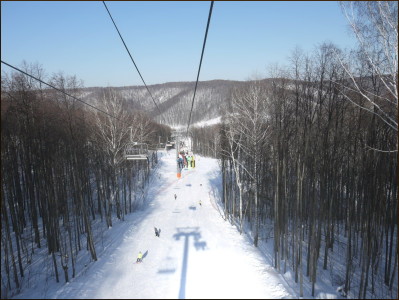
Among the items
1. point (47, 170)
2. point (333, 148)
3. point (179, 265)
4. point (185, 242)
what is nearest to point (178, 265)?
point (179, 265)

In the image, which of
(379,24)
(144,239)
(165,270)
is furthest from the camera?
(144,239)

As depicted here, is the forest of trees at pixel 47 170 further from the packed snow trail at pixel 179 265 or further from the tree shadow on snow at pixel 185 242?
the tree shadow on snow at pixel 185 242

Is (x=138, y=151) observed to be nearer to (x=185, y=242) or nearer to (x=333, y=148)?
(x=185, y=242)

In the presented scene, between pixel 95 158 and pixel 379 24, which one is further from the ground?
pixel 379 24

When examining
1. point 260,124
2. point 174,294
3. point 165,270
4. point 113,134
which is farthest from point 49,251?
point 260,124

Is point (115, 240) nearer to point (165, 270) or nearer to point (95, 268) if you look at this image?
point (95, 268)
